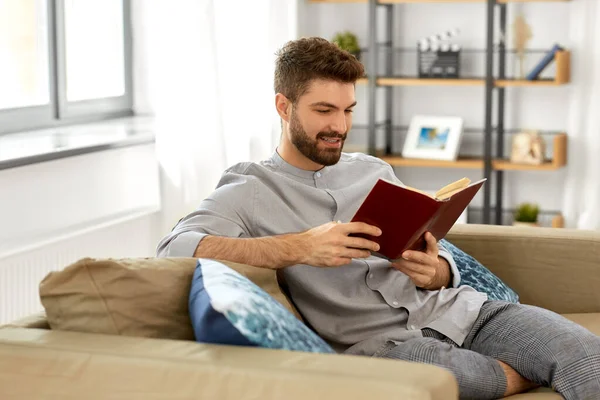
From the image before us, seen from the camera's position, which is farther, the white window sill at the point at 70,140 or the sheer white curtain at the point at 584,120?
the sheer white curtain at the point at 584,120

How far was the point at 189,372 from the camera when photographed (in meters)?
1.47

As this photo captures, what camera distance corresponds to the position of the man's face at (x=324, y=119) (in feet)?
7.71

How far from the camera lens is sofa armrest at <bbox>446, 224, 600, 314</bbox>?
267 centimetres

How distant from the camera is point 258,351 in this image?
5.02ft

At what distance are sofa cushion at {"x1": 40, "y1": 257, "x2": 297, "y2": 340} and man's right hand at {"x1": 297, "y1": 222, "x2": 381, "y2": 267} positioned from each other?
1.19 feet

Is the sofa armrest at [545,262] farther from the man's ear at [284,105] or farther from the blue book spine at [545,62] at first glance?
the blue book spine at [545,62]

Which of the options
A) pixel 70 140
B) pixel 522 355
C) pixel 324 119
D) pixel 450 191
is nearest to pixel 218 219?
pixel 324 119

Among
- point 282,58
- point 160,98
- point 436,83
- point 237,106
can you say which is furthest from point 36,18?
point 436,83

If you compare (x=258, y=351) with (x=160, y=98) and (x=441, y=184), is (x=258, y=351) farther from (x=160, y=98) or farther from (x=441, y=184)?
(x=441, y=184)

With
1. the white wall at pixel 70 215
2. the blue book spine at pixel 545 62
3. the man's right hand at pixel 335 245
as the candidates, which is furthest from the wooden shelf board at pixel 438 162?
the man's right hand at pixel 335 245

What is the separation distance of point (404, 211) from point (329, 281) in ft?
1.11

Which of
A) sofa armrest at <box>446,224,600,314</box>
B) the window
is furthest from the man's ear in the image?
the window

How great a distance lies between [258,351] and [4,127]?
7.29 feet

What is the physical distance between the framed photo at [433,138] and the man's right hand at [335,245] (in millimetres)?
2920
